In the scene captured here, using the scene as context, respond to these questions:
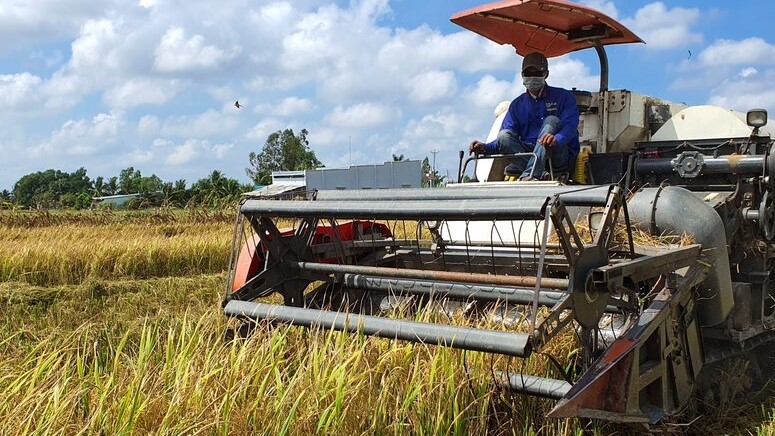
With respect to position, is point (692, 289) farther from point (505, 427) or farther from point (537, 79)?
point (537, 79)

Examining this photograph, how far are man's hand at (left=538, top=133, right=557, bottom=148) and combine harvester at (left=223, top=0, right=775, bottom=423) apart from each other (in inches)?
23.2

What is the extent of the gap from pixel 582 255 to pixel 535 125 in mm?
2884

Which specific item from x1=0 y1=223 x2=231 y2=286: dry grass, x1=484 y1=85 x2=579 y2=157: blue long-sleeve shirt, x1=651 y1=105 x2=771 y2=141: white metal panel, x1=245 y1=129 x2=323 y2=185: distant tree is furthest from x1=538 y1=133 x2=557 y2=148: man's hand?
x1=245 y1=129 x2=323 y2=185: distant tree

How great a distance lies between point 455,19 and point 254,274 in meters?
2.65

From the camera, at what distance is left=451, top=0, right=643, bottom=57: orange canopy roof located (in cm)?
537

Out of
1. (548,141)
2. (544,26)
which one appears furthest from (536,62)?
(548,141)

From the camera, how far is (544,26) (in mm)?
5805

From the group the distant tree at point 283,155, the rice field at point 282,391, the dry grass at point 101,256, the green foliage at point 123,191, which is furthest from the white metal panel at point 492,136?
the distant tree at point 283,155

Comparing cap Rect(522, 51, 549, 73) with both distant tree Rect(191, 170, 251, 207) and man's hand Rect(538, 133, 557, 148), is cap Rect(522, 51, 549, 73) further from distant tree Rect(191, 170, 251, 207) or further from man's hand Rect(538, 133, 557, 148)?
distant tree Rect(191, 170, 251, 207)

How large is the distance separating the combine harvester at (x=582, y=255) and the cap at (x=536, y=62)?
0.27 metres

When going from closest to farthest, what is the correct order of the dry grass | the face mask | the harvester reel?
the harvester reel < the face mask < the dry grass

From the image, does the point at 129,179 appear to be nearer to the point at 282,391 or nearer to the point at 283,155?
the point at 283,155

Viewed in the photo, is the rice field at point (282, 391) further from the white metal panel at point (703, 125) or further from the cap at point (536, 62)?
the cap at point (536, 62)

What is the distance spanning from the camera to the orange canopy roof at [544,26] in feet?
17.6
